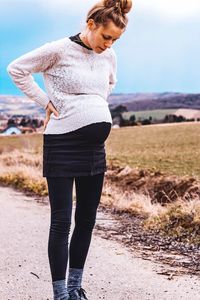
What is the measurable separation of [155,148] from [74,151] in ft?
60.6

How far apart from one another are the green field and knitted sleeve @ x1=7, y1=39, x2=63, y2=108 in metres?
9.13

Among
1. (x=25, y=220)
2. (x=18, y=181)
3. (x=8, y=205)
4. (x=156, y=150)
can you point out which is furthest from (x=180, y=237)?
(x=156, y=150)

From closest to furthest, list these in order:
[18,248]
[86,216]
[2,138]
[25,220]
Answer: [86,216] < [18,248] < [25,220] < [2,138]

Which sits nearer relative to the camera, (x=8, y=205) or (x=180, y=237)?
(x=180, y=237)

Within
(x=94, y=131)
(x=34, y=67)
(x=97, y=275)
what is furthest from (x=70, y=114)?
(x=97, y=275)

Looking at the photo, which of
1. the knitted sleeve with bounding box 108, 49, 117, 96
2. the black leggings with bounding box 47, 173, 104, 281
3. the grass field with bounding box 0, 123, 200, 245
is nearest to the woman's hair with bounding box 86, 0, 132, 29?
the knitted sleeve with bounding box 108, 49, 117, 96

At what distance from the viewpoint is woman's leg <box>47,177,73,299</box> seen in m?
4.12

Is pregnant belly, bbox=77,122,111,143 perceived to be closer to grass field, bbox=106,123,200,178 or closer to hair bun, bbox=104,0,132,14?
hair bun, bbox=104,0,132,14

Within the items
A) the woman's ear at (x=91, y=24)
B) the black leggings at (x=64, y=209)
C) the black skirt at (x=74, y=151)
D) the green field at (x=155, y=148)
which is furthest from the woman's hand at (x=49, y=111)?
the green field at (x=155, y=148)

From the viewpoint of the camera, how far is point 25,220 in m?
9.12

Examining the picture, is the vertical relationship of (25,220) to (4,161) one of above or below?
above

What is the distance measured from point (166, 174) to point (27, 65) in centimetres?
952

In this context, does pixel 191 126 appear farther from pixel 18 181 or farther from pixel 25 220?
pixel 25 220

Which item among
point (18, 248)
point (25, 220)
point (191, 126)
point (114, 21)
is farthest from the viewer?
point (191, 126)
